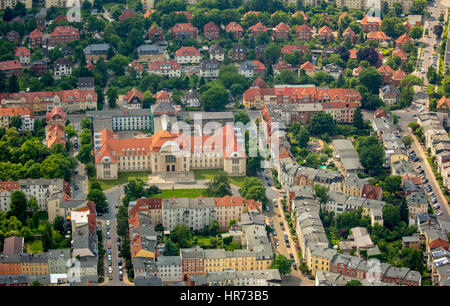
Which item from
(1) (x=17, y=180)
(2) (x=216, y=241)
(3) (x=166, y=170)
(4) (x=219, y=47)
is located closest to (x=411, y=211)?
(2) (x=216, y=241)

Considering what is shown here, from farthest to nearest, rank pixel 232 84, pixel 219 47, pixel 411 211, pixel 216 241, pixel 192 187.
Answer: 1. pixel 219 47
2. pixel 232 84
3. pixel 192 187
4. pixel 411 211
5. pixel 216 241

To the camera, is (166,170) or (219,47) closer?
(166,170)

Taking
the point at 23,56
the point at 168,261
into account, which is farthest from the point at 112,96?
the point at 168,261

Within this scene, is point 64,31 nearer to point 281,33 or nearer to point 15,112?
point 15,112

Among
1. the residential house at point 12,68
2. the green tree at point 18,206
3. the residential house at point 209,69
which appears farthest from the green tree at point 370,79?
the green tree at point 18,206

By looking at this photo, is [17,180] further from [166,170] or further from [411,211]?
[411,211]

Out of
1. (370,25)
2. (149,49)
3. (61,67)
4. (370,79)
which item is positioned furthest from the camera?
(370,25)

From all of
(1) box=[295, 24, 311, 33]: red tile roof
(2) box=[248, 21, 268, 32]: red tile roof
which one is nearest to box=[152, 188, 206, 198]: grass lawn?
(2) box=[248, 21, 268, 32]: red tile roof
